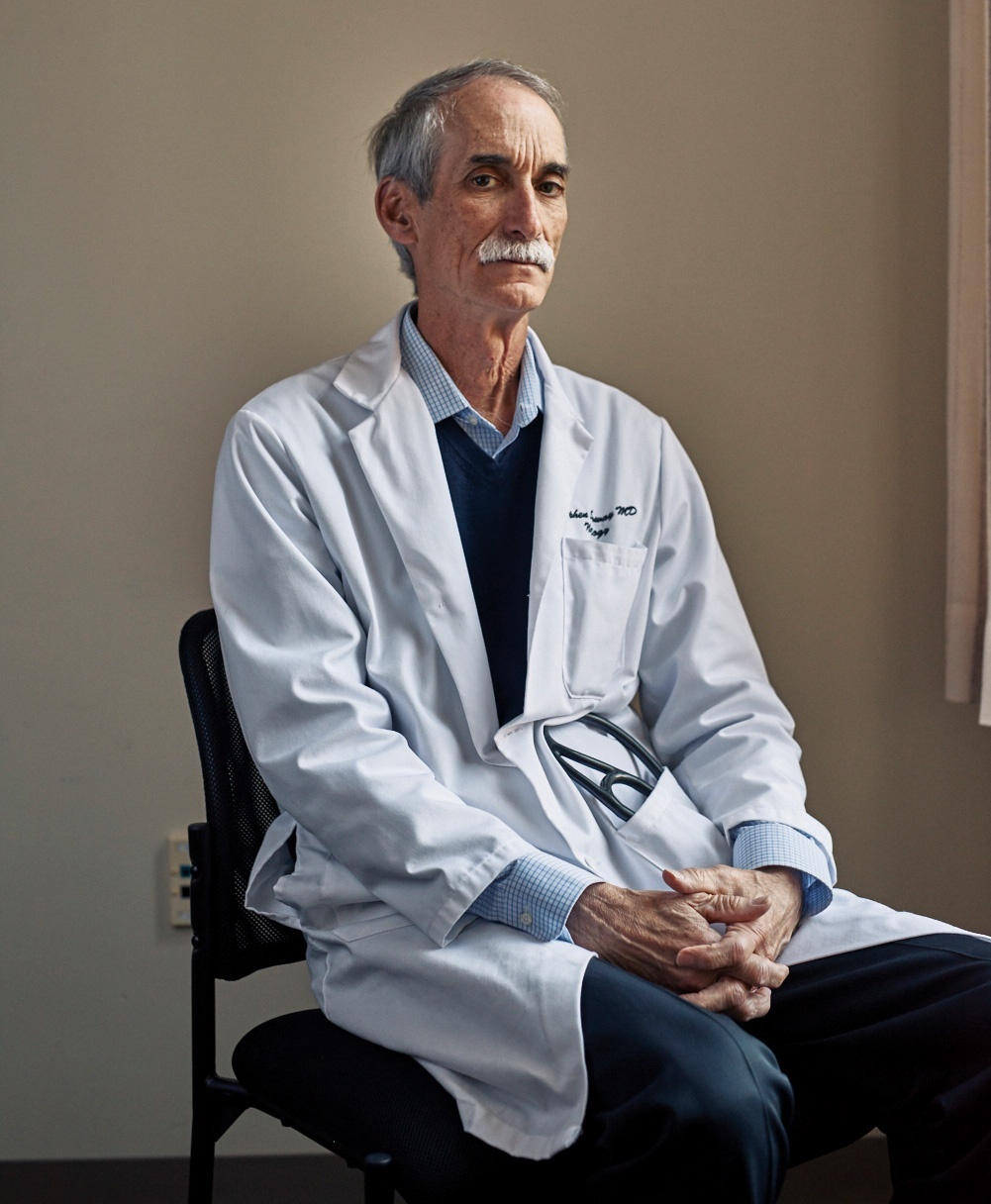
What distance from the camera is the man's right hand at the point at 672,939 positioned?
1.12 meters

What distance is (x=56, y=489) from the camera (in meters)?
1.81

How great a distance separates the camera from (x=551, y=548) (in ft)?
4.59

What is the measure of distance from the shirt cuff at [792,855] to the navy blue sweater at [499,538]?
1.00ft

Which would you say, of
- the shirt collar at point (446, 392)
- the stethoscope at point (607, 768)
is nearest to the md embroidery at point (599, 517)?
the shirt collar at point (446, 392)

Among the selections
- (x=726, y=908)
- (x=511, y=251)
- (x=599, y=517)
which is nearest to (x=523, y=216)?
(x=511, y=251)

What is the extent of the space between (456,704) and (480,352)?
479mm

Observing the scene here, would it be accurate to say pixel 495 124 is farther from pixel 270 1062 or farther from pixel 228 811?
pixel 270 1062

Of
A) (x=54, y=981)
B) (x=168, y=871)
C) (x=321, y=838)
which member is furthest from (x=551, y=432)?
(x=54, y=981)

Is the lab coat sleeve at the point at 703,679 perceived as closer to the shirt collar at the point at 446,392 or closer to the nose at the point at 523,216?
the shirt collar at the point at 446,392

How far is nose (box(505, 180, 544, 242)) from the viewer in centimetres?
144

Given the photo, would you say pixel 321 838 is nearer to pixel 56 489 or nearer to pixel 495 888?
pixel 495 888

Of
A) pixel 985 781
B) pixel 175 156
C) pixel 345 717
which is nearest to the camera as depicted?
pixel 345 717

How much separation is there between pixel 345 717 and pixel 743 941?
46 cm

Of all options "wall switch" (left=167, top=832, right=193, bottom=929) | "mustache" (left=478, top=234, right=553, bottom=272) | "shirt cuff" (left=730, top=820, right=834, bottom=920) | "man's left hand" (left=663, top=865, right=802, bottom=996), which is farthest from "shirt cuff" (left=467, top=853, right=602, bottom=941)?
"wall switch" (left=167, top=832, right=193, bottom=929)
